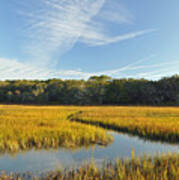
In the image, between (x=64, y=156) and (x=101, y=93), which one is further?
(x=101, y=93)

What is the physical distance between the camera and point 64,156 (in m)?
6.87

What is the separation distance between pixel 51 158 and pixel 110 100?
61.0 m

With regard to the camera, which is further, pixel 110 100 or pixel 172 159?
pixel 110 100

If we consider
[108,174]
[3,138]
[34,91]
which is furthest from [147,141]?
[34,91]

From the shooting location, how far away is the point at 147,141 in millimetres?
9430

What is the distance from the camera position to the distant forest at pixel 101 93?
2367 inches

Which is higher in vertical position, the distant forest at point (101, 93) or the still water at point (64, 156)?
the distant forest at point (101, 93)

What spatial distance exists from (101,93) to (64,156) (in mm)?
58970

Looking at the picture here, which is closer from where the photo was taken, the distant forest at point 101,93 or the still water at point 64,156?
the still water at point 64,156

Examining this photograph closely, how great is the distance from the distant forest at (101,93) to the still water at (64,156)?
173 ft

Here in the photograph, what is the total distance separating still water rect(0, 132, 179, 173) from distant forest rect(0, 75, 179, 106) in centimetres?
5284

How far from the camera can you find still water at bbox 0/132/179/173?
593 centimetres

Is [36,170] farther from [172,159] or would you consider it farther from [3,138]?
[172,159]

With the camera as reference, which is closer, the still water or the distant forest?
the still water
